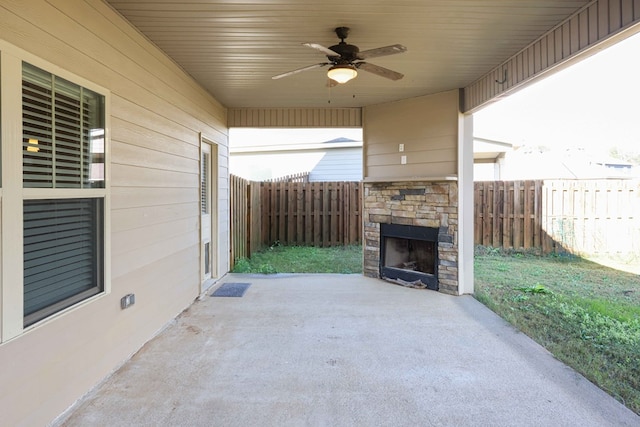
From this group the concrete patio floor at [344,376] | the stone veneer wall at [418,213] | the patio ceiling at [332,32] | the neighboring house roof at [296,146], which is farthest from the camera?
the neighboring house roof at [296,146]

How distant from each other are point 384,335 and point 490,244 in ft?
16.9

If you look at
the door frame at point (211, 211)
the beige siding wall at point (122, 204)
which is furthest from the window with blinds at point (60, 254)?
the door frame at point (211, 211)

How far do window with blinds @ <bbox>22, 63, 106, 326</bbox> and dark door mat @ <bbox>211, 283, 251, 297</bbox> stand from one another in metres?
2.25

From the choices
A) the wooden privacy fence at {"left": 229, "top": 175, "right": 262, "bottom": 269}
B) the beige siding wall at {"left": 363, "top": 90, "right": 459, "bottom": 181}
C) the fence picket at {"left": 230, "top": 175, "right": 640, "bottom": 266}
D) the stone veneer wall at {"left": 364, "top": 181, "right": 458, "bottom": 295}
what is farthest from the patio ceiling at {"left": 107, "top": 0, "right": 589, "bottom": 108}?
the fence picket at {"left": 230, "top": 175, "right": 640, "bottom": 266}

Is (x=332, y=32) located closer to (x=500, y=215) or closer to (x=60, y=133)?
(x=60, y=133)

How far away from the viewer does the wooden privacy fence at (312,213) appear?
27.7 ft

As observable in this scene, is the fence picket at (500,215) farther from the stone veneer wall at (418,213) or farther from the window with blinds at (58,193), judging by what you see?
the window with blinds at (58,193)

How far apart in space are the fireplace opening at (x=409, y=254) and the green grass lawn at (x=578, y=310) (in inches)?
28.0

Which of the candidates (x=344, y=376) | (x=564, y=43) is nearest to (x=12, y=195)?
(x=344, y=376)

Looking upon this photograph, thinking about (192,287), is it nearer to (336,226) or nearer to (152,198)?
(152,198)

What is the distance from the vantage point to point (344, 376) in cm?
257

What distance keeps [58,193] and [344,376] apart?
2235mm

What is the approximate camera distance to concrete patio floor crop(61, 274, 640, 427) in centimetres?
210

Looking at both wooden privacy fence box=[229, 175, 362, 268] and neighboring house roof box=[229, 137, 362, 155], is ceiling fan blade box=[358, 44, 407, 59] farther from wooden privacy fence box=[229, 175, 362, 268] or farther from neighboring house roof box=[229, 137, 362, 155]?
neighboring house roof box=[229, 137, 362, 155]
